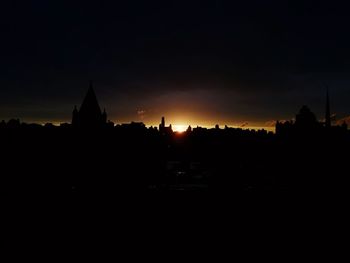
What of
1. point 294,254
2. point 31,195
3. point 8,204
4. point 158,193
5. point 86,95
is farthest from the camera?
point 86,95

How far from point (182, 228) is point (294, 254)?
599 centimetres

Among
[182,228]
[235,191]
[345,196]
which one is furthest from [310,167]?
[182,228]

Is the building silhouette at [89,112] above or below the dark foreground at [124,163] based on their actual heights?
above

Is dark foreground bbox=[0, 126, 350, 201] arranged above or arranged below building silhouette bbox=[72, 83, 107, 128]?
below

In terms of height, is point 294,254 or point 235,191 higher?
point 235,191

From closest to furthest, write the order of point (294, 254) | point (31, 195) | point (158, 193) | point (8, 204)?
point (294, 254)
point (158, 193)
point (8, 204)
point (31, 195)

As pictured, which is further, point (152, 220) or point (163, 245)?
point (152, 220)

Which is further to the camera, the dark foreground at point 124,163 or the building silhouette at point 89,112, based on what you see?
the building silhouette at point 89,112

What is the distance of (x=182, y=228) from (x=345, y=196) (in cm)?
1193

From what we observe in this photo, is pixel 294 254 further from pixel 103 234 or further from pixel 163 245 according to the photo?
pixel 103 234

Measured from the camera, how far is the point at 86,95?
7462 cm

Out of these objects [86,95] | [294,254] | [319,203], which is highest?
[86,95]

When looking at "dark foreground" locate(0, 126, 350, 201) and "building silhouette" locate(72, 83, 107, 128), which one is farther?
"building silhouette" locate(72, 83, 107, 128)

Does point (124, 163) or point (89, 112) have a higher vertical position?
point (89, 112)
